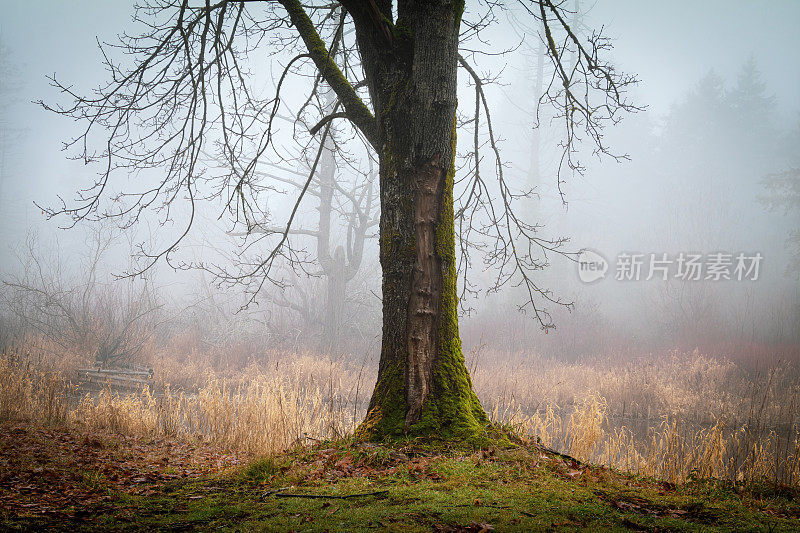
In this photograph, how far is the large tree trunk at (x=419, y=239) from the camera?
3977 millimetres

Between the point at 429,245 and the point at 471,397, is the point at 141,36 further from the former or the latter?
the point at 471,397

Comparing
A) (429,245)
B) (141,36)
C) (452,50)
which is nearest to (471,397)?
(429,245)

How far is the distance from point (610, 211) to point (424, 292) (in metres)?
31.0

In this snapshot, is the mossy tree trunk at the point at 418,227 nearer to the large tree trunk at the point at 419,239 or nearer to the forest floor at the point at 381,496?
the large tree trunk at the point at 419,239

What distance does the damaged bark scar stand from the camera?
13.0 ft

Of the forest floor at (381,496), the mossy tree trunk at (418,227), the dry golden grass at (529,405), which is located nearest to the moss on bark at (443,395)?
the mossy tree trunk at (418,227)

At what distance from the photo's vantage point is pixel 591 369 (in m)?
13.0

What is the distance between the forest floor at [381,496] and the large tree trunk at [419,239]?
0.41 metres

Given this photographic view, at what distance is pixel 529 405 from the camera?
11.9m

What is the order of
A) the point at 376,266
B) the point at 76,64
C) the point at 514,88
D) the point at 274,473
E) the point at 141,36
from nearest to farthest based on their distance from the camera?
the point at 274,473 < the point at 141,36 < the point at 376,266 < the point at 514,88 < the point at 76,64

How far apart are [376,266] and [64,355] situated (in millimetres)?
10027

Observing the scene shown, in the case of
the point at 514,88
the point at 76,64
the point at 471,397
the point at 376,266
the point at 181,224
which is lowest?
the point at 471,397

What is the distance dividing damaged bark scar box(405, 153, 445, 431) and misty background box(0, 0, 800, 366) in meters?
1.74

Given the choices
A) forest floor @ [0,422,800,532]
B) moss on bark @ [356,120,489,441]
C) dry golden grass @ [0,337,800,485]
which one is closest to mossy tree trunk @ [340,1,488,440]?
moss on bark @ [356,120,489,441]
